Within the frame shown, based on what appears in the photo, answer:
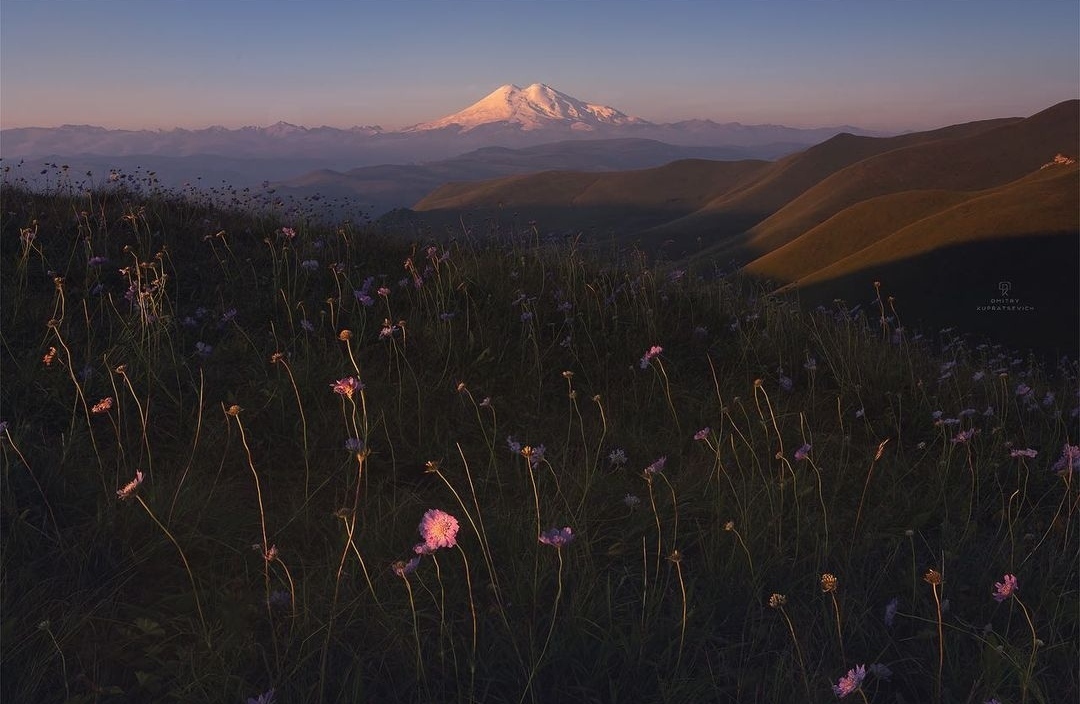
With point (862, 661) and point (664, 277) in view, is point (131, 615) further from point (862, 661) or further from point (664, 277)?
point (664, 277)

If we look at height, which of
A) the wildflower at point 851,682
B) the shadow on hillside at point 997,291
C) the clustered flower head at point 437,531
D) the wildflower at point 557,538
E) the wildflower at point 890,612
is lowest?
the shadow on hillside at point 997,291

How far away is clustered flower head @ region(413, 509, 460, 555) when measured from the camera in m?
1.89

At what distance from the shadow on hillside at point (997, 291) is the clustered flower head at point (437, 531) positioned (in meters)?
18.3

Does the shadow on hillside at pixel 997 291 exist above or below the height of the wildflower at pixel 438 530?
below

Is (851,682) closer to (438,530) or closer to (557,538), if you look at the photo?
(557,538)

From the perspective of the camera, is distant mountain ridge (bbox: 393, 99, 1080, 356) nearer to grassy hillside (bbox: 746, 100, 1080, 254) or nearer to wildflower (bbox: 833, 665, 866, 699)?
grassy hillside (bbox: 746, 100, 1080, 254)

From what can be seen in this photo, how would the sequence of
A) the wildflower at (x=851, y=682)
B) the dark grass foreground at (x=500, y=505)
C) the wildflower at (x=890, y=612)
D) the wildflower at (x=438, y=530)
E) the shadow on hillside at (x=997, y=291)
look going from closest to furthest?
the wildflower at (x=851, y=682)
the wildflower at (x=438, y=530)
the dark grass foreground at (x=500, y=505)
the wildflower at (x=890, y=612)
the shadow on hillside at (x=997, y=291)

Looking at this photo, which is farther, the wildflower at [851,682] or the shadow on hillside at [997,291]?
the shadow on hillside at [997,291]

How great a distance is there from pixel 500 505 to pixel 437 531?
106cm

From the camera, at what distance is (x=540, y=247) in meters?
6.65

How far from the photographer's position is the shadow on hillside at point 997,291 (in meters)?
18.7

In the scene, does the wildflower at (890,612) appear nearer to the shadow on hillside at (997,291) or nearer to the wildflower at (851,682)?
the wildflower at (851,682)

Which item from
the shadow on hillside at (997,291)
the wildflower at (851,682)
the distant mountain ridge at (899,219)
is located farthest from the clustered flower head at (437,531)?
the shadow on hillside at (997,291)

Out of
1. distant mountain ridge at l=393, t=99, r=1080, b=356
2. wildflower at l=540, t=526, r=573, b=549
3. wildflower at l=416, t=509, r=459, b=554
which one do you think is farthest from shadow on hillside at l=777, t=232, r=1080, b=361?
wildflower at l=416, t=509, r=459, b=554
